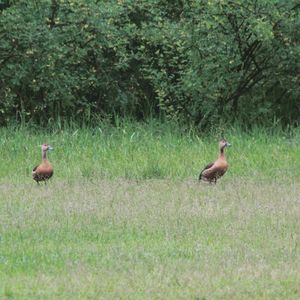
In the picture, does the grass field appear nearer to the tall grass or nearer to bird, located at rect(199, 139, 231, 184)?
the tall grass

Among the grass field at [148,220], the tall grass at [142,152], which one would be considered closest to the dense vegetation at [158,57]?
the tall grass at [142,152]

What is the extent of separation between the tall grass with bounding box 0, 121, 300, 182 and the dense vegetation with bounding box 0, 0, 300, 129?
141cm

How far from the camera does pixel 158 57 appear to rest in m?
22.3

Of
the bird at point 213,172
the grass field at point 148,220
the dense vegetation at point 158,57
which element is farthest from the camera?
the dense vegetation at point 158,57

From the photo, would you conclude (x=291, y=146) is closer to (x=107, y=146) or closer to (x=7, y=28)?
(x=107, y=146)

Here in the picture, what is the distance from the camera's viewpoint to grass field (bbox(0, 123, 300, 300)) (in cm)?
828

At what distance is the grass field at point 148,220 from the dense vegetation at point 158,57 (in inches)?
98.3

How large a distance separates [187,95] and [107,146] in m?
4.03

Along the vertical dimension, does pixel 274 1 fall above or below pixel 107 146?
above

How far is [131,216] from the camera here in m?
11.5

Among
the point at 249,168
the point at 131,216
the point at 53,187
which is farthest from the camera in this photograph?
the point at 249,168

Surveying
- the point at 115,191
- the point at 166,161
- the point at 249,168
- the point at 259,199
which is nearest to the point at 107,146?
the point at 166,161

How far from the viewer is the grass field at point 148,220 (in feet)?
27.2

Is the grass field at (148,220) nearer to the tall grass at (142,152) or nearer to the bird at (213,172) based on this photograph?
the tall grass at (142,152)
